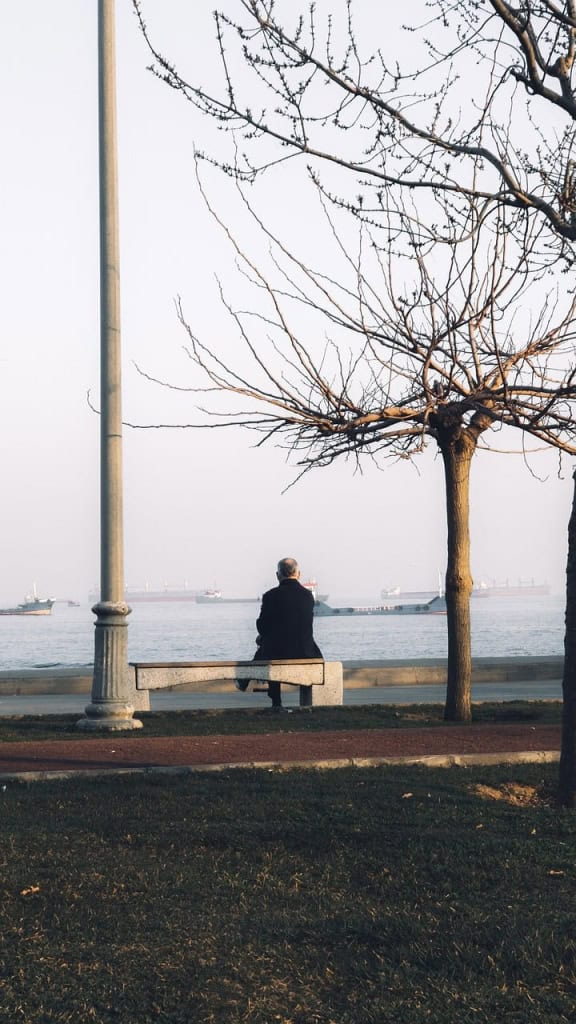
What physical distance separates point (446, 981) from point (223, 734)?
6969 mm

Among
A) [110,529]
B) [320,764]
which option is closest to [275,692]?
[110,529]

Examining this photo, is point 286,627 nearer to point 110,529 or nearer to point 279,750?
point 110,529

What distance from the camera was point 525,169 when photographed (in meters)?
9.61

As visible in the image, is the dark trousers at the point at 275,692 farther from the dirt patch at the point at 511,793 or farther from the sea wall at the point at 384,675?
the dirt patch at the point at 511,793

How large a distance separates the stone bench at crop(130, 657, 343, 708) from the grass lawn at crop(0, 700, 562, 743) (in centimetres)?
41

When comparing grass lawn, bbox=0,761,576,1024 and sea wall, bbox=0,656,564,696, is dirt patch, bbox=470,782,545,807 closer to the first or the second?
grass lawn, bbox=0,761,576,1024

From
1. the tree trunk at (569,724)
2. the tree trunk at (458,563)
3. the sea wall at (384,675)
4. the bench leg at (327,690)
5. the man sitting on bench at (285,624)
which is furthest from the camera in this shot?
the sea wall at (384,675)

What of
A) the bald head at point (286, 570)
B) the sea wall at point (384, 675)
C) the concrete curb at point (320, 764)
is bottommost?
the sea wall at point (384, 675)

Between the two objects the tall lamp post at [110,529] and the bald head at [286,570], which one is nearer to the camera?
the tall lamp post at [110,529]

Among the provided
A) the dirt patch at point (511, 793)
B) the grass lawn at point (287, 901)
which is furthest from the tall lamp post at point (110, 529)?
the dirt patch at point (511, 793)

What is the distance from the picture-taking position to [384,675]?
797 inches

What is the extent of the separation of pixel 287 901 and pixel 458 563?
7.69 metres

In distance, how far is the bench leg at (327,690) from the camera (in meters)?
14.4

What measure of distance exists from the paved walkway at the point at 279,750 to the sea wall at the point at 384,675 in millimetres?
7749
